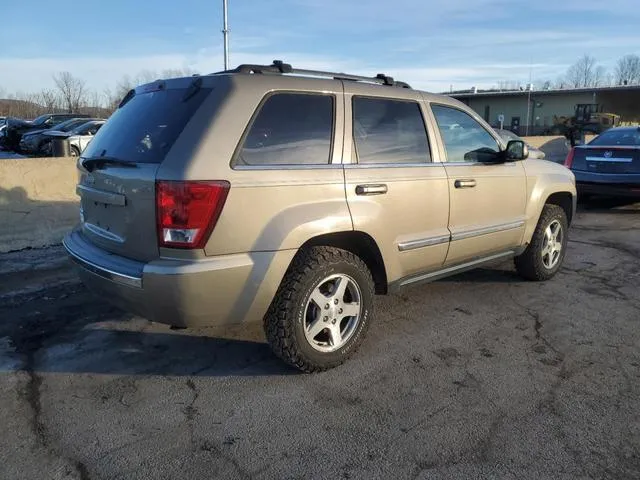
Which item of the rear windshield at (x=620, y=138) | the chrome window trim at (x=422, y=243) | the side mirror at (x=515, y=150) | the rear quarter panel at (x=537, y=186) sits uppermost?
the rear windshield at (x=620, y=138)

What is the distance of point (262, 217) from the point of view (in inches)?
125

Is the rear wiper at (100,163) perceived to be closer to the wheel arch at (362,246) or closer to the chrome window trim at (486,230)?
the wheel arch at (362,246)

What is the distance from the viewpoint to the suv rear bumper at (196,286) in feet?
9.92

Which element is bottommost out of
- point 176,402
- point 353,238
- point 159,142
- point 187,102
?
point 176,402

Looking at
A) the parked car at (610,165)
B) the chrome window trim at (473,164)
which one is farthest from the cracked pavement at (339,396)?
the parked car at (610,165)

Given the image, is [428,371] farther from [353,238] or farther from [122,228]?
[122,228]

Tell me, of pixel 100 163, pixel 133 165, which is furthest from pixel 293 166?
pixel 100 163

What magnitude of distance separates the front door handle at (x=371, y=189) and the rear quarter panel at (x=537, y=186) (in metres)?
2.04

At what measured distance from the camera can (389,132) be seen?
402 cm

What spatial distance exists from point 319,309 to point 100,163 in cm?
171

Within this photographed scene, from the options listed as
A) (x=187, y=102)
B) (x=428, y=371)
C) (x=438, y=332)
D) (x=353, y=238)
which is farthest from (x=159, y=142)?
(x=438, y=332)

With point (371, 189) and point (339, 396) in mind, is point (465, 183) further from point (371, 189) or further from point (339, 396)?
point (339, 396)

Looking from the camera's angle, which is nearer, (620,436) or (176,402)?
(620,436)

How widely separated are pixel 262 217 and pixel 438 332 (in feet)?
6.37
